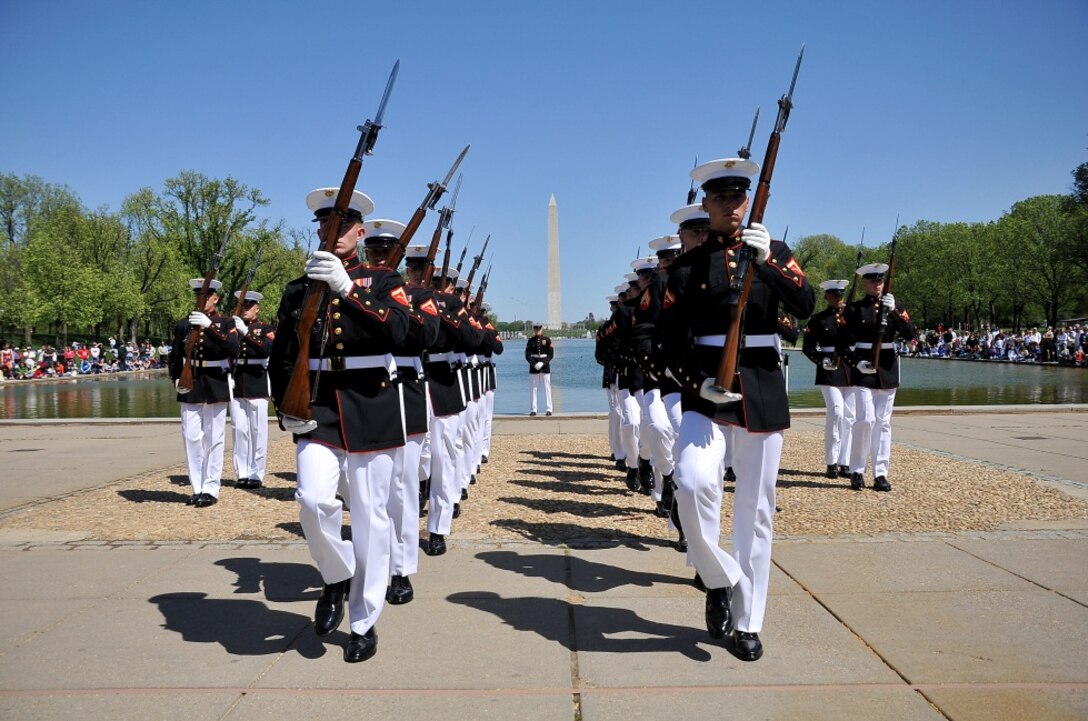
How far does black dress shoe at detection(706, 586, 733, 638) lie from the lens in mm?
4410

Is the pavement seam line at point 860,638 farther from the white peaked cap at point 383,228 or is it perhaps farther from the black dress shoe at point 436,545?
the white peaked cap at point 383,228

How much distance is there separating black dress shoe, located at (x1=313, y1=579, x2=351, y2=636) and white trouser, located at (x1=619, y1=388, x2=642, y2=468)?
221 inches

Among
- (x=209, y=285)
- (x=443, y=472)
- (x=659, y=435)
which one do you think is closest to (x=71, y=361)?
(x=209, y=285)

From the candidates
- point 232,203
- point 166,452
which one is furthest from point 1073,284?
point 166,452

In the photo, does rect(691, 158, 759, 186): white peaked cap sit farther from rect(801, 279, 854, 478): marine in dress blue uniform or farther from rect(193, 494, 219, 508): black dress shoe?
rect(193, 494, 219, 508): black dress shoe

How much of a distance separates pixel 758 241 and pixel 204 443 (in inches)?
281

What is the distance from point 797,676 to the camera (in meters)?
4.04

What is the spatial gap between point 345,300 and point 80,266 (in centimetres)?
5622

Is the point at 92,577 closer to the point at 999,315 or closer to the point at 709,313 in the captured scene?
the point at 709,313

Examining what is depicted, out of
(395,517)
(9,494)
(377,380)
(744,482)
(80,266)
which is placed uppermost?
(80,266)

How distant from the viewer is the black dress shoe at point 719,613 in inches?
174

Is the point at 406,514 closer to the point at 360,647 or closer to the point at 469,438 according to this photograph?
the point at 360,647

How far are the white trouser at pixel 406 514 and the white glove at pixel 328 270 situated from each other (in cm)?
127

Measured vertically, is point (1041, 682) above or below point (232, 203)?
below
